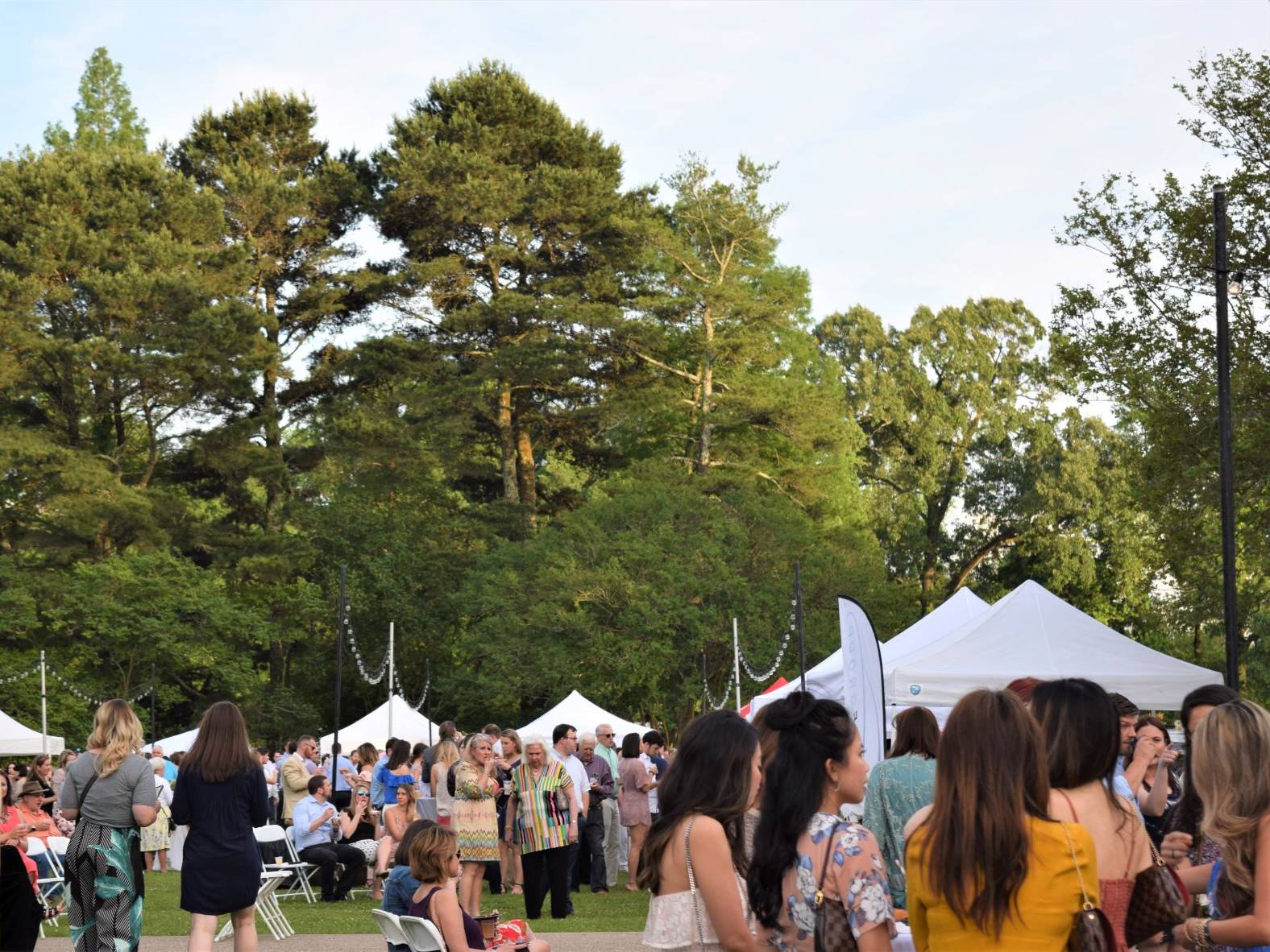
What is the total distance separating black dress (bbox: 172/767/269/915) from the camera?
8.04 meters

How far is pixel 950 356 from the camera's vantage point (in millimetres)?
51344

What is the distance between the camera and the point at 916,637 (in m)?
18.4

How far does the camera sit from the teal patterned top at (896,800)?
242 inches

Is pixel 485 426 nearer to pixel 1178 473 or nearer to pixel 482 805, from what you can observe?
pixel 1178 473

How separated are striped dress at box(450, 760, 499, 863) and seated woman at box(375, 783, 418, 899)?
956 millimetres

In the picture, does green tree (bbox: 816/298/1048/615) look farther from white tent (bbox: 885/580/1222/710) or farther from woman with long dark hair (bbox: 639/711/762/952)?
woman with long dark hair (bbox: 639/711/762/952)

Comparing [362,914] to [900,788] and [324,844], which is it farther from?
[900,788]

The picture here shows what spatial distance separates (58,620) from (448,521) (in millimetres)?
11046

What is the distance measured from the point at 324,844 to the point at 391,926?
8.60 meters

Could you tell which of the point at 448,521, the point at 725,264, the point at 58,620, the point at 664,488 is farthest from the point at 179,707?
the point at 725,264

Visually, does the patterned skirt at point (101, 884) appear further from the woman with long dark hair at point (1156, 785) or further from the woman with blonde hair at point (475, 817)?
the woman with long dark hair at point (1156, 785)

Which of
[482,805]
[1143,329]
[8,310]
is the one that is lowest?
[482,805]

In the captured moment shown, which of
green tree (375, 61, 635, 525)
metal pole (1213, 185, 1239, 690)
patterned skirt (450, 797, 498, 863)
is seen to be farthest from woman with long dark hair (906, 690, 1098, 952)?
green tree (375, 61, 635, 525)

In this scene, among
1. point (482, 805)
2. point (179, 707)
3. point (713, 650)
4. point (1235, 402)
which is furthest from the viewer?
point (179, 707)
